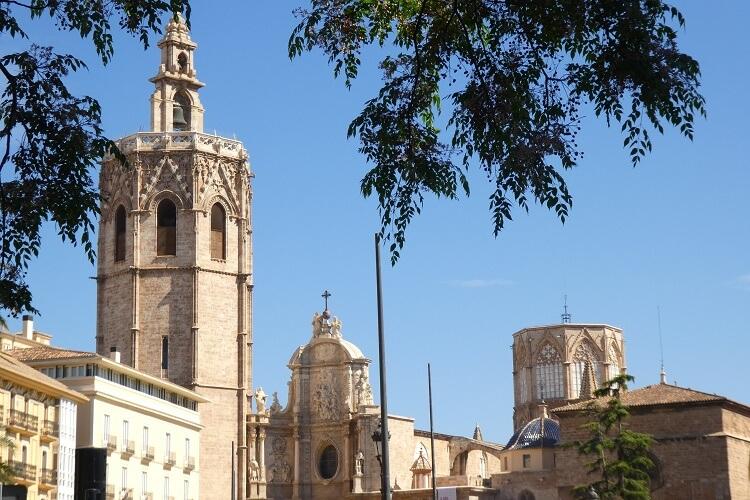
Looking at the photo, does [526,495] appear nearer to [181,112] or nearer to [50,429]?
[181,112]

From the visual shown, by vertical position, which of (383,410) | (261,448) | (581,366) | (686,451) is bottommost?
(383,410)

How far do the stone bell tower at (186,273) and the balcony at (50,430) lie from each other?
18432 mm

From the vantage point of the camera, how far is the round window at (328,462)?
8569cm

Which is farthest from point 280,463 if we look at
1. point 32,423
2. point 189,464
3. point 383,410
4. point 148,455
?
point 383,410

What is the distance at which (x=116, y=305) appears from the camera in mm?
76625

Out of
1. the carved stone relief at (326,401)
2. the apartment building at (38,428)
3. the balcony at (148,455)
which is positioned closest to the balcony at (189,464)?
the balcony at (148,455)

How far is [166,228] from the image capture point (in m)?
76.4

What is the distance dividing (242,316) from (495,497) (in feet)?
68.0

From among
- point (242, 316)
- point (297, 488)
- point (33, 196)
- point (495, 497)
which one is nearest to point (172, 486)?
point (242, 316)

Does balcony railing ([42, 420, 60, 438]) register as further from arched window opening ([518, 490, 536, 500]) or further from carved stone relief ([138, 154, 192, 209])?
arched window opening ([518, 490, 536, 500])

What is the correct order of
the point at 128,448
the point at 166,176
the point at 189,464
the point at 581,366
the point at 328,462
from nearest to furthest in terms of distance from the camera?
1. the point at 128,448
2. the point at 189,464
3. the point at 166,176
4. the point at 328,462
5. the point at 581,366

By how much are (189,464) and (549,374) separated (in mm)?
49016

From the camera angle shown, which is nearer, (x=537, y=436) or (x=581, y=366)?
(x=537, y=436)

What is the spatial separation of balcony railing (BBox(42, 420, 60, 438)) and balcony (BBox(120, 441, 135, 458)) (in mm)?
6200
